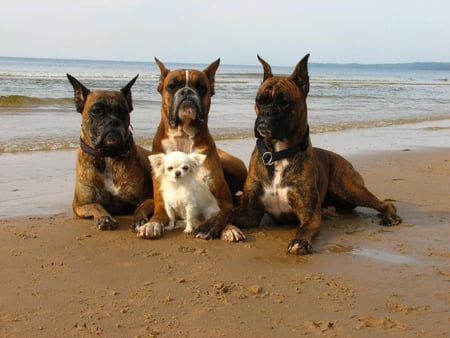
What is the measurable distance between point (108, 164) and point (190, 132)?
2.93 feet

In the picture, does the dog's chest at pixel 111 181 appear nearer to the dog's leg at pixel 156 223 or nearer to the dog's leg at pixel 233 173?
the dog's leg at pixel 156 223

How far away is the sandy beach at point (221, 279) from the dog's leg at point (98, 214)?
0.28 ft

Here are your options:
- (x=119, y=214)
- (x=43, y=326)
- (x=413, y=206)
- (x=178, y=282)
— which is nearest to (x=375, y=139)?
(x=413, y=206)

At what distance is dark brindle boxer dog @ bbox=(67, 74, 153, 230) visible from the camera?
556cm

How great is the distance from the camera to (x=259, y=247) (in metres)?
4.99

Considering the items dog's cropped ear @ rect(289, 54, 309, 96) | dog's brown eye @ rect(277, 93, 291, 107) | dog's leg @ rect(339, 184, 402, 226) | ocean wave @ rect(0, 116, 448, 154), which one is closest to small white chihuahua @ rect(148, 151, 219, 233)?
dog's brown eye @ rect(277, 93, 291, 107)

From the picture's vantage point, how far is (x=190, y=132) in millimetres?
5539

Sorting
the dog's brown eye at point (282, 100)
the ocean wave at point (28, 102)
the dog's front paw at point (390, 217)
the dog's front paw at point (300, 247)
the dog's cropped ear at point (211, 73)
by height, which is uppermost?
the dog's cropped ear at point (211, 73)

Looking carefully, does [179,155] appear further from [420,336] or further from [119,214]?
[420,336]

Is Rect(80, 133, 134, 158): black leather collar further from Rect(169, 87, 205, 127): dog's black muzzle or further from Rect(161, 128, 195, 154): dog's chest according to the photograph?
Rect(169, 87, 205, 127): dog's black muzzle

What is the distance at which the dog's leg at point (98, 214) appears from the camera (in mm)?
5430

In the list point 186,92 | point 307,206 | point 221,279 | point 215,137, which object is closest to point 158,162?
point 186,92

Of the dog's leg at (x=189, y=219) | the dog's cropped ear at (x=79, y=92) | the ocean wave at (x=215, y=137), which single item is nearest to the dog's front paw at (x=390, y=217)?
the dog's leg at (x=189, y=219)

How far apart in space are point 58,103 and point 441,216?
15.0 meters
